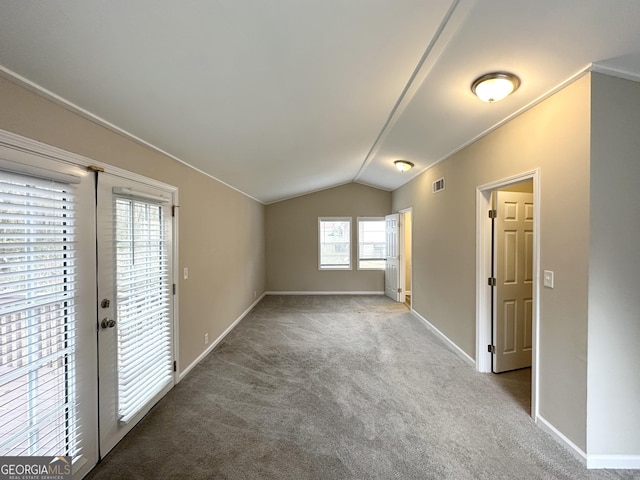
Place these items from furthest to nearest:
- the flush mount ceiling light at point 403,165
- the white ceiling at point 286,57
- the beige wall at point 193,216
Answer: the flush mount ceiling light at point 403,165 < the beige wall at point 193,216 < the white ceiling at point 286,57

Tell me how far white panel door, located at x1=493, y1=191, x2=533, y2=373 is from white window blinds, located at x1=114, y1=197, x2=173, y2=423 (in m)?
3.35

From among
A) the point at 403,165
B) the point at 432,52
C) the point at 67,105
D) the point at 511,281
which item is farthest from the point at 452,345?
the point at 67,105

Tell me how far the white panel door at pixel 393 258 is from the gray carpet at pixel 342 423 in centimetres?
271

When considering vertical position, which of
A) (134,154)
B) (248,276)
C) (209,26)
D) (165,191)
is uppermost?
(209,26)

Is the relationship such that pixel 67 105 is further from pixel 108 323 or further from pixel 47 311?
pixel 108 323

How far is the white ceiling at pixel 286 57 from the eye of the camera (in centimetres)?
120

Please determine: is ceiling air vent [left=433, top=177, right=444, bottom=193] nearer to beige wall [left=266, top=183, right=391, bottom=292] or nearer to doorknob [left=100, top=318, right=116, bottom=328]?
beige wall [left=266, top=183, right=391, bottom=292]

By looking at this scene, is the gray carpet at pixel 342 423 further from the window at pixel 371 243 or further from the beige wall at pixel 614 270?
the window at pixel 371 243

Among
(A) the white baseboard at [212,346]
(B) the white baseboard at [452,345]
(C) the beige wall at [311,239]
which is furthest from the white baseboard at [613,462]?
(C) the beige wall at [311,239]

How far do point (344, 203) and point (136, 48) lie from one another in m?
6.18

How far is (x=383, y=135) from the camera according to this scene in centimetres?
356

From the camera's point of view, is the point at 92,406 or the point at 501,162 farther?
the point at 501,162

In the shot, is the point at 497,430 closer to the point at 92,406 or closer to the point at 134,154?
the point at 92,406

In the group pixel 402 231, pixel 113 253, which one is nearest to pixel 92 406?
pixel 113 253
